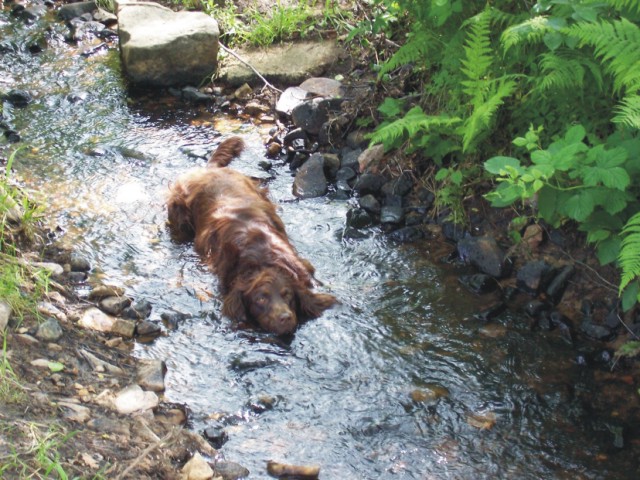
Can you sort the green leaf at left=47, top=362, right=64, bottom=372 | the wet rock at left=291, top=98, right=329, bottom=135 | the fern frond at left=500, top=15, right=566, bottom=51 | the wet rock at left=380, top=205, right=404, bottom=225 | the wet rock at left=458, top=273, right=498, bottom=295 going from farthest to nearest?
the wet rock at left=291, top=98, right=329, bottom=135
the wet rock at left=380, top=205, right=404, bottom=225
the wet rock at left=458, top=273, right=498, bottom=295
the fern frond at left=500, top=15, right=566, bottom=51
the green leaf at left=47, top=362, right=64, bottom=372

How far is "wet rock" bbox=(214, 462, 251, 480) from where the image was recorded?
399 cm

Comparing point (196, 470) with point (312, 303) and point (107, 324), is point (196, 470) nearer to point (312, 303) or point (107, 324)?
point (107, 324)

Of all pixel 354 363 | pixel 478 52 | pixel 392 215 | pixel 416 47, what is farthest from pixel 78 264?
pixel 478 52

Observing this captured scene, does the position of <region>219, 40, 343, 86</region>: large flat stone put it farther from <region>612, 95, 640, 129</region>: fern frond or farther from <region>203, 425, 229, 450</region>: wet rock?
<region>203, 425, 229, 450</region>: wet rock

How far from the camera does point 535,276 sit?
5535 mm

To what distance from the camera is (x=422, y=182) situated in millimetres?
6695

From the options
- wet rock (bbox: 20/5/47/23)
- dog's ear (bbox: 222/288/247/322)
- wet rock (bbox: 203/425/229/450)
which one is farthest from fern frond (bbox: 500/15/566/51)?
wet rock (bbox: 20/5/47/23)

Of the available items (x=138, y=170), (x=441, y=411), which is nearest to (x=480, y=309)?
(x=441, y=411)

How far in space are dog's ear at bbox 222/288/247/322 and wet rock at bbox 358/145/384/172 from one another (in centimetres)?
208

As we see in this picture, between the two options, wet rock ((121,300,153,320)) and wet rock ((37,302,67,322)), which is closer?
wet rock ((37,302,67,322))

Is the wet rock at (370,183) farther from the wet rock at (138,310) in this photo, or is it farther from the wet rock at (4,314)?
the wet rock at (4,314)

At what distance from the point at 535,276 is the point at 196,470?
296cm

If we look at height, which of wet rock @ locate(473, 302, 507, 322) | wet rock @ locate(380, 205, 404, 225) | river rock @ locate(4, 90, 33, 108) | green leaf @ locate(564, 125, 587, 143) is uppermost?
green leaf @ locate(564, 125, 587, 143)

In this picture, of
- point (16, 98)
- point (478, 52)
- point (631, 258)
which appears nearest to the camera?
point (631, 258)
